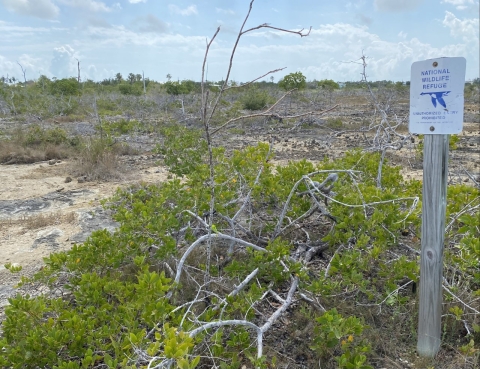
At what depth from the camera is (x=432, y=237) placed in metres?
2.08

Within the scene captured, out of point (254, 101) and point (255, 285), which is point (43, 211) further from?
point (254, 101)

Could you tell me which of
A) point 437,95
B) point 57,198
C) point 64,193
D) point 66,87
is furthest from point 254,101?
point 437,95

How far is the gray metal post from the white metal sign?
77mm

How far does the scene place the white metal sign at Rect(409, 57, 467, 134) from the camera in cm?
188

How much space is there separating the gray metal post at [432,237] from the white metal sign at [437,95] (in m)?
0.08

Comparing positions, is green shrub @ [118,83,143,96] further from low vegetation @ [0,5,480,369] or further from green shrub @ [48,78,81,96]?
low vegetation @ [0,5,480,369]

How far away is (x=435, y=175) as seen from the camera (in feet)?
6.66

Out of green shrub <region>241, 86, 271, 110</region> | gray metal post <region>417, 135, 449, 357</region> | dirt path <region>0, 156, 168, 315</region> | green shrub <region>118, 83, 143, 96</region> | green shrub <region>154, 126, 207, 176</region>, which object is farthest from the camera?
green shrub <region>118, 83, 143, 96</region>

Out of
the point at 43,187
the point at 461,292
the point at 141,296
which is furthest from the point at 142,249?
the point at 43,187

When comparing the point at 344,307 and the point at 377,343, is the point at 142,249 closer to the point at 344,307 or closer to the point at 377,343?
the point at 344,307

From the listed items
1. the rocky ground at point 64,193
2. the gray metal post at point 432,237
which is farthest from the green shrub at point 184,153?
the gray metal post at point 432,237

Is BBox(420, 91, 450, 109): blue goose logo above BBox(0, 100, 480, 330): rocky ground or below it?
above

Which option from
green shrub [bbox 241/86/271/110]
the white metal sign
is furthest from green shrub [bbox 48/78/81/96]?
the white metal sign

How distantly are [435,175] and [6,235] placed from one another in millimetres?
4439
